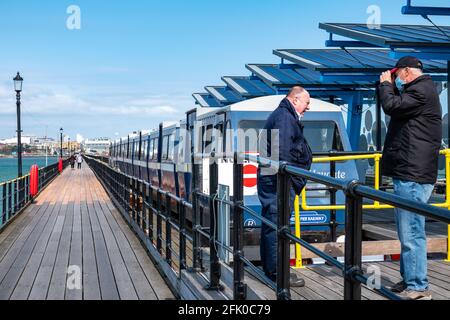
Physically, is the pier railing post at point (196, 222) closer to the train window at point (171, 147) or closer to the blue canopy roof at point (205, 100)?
the train window at point (171, 147)

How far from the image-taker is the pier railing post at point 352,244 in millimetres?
2832

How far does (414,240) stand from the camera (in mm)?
4922

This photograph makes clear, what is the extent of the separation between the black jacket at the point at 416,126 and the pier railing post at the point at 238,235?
124 centimetres

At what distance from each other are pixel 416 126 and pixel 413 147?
165 millimetres

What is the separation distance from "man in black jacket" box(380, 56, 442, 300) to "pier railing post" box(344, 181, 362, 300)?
81.5 inches

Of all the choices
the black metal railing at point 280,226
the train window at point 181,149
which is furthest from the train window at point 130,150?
the black metal railing at point 280,226

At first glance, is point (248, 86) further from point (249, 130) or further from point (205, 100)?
point (249, 130)

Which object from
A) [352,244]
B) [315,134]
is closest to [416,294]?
[352,244]

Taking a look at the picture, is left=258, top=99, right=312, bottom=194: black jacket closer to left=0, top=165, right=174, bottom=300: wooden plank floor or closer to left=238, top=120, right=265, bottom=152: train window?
left=0, top=165, right=174, bottom=300: wooden plank floor

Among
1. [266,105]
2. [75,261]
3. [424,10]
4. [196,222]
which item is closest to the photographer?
[196,222]

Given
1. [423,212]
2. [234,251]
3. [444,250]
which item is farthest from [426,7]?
[423,212]

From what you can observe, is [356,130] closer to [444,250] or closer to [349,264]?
[444,250]

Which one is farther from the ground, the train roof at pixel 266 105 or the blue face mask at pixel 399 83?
the train roof at pixel 266 105
